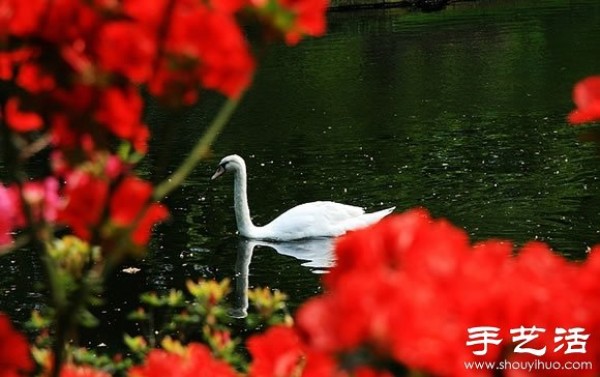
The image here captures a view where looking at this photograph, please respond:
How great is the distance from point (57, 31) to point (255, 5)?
0.95ft

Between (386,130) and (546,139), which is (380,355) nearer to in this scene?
(546,139)

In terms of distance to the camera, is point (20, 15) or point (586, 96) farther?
point (586, 96)

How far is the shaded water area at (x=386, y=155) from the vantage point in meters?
9.77

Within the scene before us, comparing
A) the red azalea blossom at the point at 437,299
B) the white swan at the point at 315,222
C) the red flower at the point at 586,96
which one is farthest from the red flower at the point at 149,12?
the white swan at the point at 315,222

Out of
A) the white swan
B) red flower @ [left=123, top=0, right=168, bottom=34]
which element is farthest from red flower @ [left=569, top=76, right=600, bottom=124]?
the white swan

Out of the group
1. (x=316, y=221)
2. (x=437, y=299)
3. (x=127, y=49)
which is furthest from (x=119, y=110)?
(x=316, y=221)

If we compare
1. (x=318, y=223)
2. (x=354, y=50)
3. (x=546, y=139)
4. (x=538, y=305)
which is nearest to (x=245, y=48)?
A: (x=538, y=305)

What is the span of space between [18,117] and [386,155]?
44.3 feet

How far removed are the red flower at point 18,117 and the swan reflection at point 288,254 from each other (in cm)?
726

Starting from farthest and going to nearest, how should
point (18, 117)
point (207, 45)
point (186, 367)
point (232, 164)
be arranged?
1. point (232, 164)
2. point (186, 367)
3. point (18, 117)
4. point (207, 45)

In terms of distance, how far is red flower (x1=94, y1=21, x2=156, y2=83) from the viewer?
144 centimetres

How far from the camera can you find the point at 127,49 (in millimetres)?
1436

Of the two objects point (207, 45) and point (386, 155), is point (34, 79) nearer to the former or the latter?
point (207, 45)

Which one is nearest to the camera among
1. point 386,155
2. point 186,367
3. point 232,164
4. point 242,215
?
point 186,367
